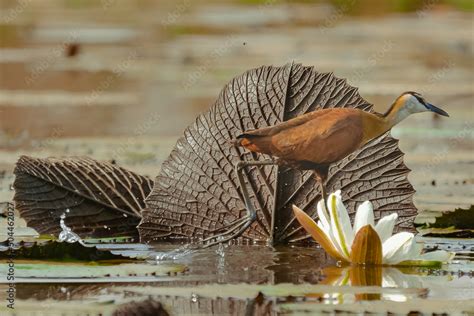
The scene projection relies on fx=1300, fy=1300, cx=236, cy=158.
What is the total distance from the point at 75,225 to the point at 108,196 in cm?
21

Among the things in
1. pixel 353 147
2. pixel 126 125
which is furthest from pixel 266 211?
pixel 126 125

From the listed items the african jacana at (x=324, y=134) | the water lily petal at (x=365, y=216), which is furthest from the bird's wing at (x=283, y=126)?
the water lily petal at (x=365, y=216)

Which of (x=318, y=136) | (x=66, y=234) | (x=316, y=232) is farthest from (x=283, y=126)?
(x=66, y=234)

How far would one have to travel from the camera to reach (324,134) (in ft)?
16.3

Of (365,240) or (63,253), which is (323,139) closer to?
(365,240)

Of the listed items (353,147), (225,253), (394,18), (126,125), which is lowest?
(225,253)

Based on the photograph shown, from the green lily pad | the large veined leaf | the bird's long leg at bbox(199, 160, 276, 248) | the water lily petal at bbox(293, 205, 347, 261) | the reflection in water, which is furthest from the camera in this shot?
the large veined leaf

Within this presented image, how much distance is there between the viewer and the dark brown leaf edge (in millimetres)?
5918

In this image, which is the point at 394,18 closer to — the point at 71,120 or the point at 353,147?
the point at 71,120

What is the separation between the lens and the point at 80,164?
6066 millimetres

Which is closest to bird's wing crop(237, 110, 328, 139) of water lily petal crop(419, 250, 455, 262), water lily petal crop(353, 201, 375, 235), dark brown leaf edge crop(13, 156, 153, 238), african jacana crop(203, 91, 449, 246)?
african jacana crop(203, 91, 449, 246)

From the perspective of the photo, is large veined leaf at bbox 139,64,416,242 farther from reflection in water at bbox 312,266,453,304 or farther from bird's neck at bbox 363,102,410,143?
reflection in water at bbox 312,266,453,304

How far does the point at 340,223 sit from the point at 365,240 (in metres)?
0.13

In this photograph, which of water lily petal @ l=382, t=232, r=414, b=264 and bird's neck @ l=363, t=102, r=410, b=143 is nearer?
water lily petal @ l=382, t=232, r=414, b=264
